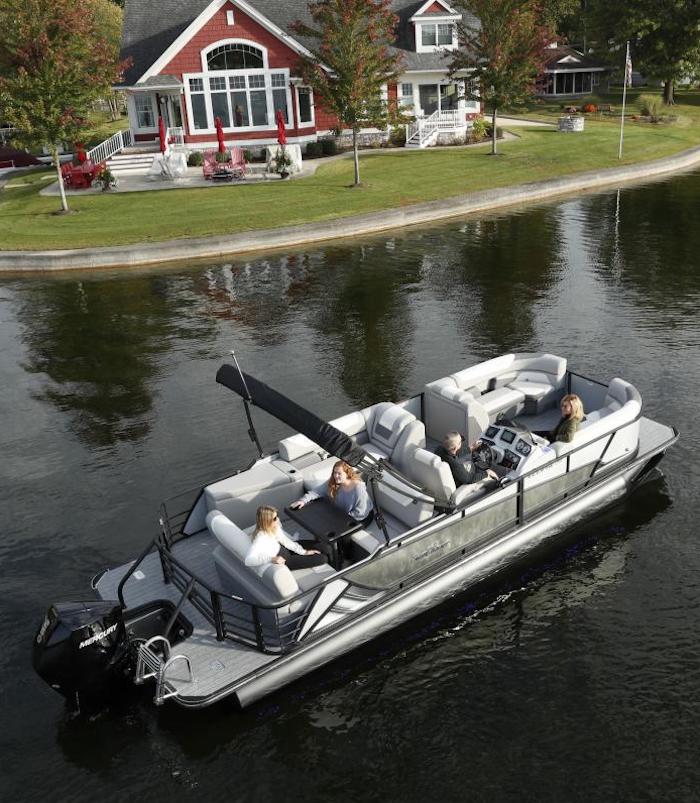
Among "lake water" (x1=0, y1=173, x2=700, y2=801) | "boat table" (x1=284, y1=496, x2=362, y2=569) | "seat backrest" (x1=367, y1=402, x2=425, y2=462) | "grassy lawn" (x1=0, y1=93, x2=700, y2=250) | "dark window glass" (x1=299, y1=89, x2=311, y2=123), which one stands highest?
"dark window glass" (x1=299, y1=89, x2=311, y2=123)

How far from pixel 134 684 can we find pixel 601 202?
32391 millimetres

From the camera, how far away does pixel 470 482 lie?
40.0ft

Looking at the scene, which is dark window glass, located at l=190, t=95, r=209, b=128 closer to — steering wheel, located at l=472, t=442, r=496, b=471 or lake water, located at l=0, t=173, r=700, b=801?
lake water, located at l=0, t=173, r=700, b=801

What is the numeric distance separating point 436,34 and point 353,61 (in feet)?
61.7

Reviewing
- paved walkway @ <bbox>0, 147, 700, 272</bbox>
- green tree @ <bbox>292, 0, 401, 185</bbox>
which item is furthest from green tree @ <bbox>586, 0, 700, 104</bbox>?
green tree @ <bbox>292, 0, 401, 185</bbox>

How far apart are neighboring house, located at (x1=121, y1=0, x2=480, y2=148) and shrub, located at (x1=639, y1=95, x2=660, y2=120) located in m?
16.1

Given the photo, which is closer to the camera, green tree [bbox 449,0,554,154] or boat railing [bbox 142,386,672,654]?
boat railing [bbox 142,386,672,654]

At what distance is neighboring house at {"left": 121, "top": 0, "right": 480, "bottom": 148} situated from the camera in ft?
144

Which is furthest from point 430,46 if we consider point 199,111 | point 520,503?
point 520,503

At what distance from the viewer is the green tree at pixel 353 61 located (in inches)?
1373

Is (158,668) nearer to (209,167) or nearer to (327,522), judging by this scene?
(327,522)

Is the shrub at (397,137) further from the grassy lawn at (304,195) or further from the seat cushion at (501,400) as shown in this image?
the seat cushion at (501,400)

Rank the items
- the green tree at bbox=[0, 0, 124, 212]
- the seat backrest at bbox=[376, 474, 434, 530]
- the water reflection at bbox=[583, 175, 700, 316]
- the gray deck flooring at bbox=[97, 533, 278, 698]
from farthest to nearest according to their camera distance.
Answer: the green tree at bbox=[0, 0, 124, 212] → the water reflection at bbox=[583, 175, 700, 316] → the seat backrest at bbox=[376, 474, 434, 530] → the gray deck flooring at bbox=[97, 533, 278, 698]

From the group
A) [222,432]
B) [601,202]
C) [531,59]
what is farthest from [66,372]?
[531,59]
